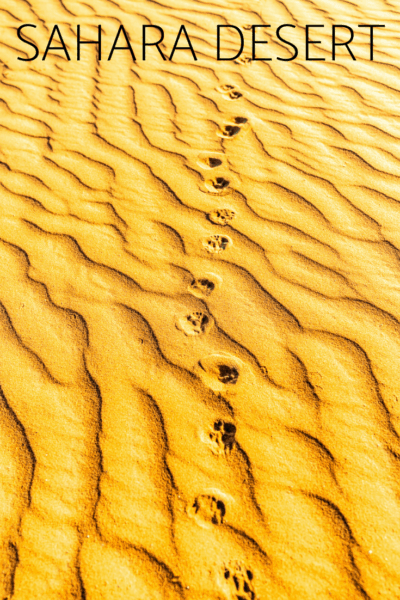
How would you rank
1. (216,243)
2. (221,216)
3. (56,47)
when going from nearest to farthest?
(216,243) < (221,216) < (56,47)

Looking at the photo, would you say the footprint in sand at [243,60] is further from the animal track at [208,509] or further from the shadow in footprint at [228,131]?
the animal track at [208,509]

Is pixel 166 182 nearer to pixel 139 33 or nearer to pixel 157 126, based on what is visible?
pixel 157 126

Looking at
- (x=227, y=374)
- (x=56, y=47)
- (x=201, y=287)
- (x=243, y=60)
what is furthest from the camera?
(x=56, y=47)

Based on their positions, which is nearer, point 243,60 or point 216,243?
point 216,243

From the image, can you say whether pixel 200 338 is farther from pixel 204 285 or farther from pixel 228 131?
pixel 228 131

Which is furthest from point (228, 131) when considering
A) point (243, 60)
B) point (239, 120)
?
point (243, 60)

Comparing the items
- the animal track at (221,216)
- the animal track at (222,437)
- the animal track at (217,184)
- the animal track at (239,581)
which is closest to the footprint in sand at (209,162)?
the animal track at (217,184)
